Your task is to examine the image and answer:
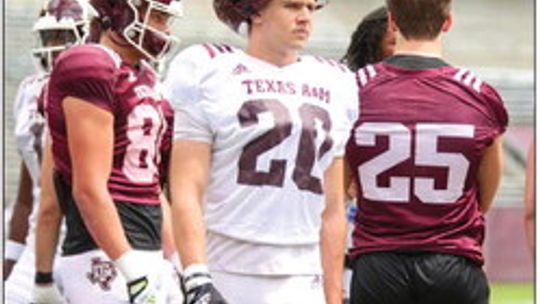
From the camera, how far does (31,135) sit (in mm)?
7918

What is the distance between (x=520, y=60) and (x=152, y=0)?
1567 centimetres

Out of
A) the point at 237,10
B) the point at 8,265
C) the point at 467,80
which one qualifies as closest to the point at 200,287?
the point at 237,10

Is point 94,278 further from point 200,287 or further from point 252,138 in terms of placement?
point 252,138

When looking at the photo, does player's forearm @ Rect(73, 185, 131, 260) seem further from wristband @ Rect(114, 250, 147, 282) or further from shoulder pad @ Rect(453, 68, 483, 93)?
shoulder pad @ Rect(453, 68, 483, 93)

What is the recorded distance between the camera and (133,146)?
5.64 m

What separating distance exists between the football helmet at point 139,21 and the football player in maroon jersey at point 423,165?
2.05 ft

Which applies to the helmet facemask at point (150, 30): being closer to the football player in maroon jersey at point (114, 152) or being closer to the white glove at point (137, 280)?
the football player in maroon jersey at point (114, 152)

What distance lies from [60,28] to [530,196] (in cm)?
258

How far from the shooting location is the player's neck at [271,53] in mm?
5516

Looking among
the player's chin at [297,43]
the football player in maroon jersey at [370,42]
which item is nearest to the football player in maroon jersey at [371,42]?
the football player in maroon jersey at [370,42]

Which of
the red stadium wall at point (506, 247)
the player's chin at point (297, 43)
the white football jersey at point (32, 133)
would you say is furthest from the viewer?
the red stadium wall at point (506, 247)

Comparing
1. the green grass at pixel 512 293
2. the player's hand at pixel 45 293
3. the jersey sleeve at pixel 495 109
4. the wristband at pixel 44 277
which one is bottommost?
the green grass at pixel 512 293

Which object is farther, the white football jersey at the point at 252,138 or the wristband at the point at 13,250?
the wristband at the point at 13,250

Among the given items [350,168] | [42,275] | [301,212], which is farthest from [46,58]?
[301,212]
